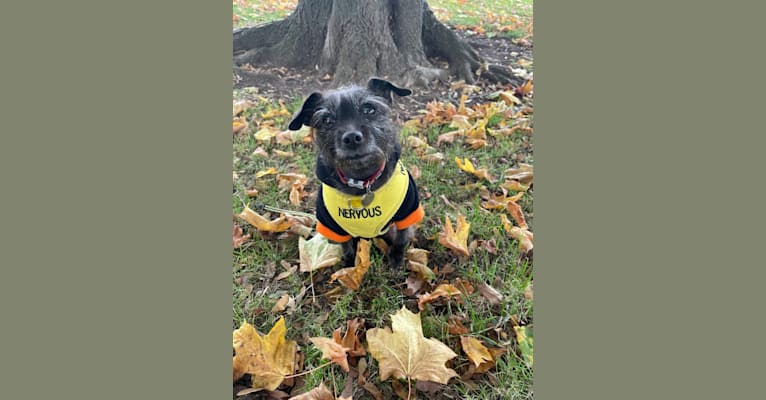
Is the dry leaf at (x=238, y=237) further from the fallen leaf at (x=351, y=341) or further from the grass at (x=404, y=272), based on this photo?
the fallen leaf at (x=351, y=341)

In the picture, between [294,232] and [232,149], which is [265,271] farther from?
[232,149]

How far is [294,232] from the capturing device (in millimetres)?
3656

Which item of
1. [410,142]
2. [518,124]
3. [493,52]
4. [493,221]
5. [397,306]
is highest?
[493,52]

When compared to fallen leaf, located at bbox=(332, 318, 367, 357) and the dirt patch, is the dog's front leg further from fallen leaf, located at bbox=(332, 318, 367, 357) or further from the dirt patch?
the dirt patch

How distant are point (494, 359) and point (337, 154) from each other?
173 centimetres

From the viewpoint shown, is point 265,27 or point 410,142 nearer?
point 265,27

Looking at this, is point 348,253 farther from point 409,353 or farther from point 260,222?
point 409,353

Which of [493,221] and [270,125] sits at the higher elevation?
[270,125]

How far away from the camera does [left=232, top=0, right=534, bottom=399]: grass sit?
276 centimetres

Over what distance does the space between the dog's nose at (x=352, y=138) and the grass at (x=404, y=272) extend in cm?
96

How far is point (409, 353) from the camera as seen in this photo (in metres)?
2.67

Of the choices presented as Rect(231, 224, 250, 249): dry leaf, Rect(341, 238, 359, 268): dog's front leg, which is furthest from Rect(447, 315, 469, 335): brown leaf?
Rect(231, 224, 250, 249): dry leaf

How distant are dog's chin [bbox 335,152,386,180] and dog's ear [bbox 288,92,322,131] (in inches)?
16.2

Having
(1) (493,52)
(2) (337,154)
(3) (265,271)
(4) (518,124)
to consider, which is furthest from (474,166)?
(3) (265,271)
